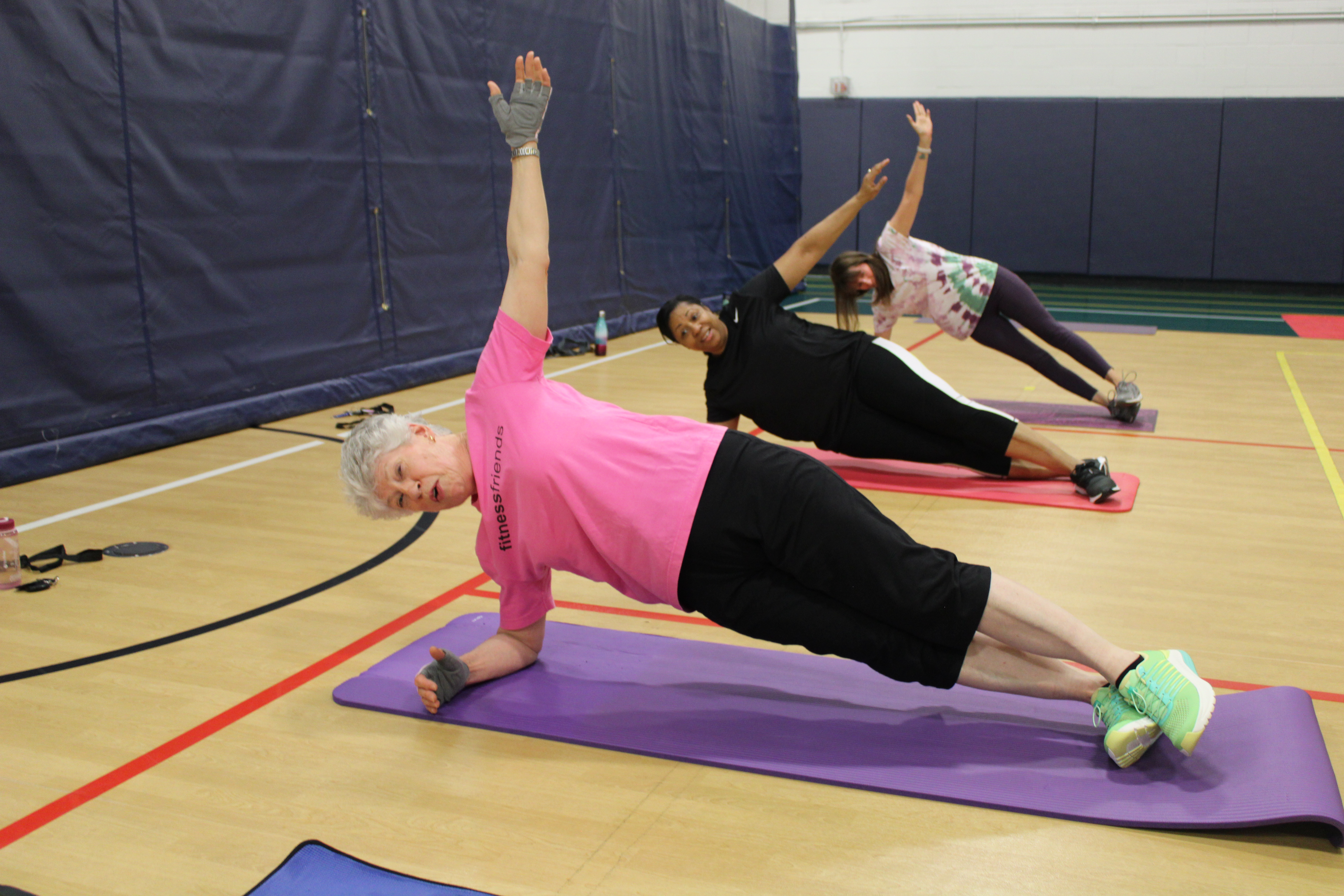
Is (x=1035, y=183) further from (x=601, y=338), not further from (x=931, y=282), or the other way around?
(x=931, y=282)

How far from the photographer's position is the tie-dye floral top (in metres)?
4.79

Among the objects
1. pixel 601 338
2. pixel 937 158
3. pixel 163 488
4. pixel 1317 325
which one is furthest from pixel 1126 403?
pixel 937 158

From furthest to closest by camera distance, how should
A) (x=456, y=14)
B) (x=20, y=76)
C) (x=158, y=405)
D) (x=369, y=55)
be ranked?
(x=456, y=14) → (x=369, y=55) → (x=158, y=405) → (x=20, y=76)

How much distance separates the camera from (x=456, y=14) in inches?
245

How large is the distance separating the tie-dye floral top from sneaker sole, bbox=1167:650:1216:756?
295 cm

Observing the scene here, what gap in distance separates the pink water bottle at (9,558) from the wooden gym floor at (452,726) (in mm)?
115

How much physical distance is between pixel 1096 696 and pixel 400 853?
127 centimetres

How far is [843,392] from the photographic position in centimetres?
386

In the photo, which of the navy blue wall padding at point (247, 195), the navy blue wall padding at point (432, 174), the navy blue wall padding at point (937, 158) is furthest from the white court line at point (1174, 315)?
the navy blue wall padding at point (247, 195)

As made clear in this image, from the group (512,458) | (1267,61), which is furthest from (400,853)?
(1267,61)

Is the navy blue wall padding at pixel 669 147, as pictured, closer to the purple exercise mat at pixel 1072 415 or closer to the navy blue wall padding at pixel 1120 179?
the navy blue wall padding at pixel 1120 179

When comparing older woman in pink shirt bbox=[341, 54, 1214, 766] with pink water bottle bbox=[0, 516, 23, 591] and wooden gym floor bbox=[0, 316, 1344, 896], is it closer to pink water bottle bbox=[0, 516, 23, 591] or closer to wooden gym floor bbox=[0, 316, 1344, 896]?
wooden gym floor bbox=[0, 316, 1344, 896]

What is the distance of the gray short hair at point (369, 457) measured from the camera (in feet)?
6.47

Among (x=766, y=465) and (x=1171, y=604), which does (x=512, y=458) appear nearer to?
(x=766, y=465)
